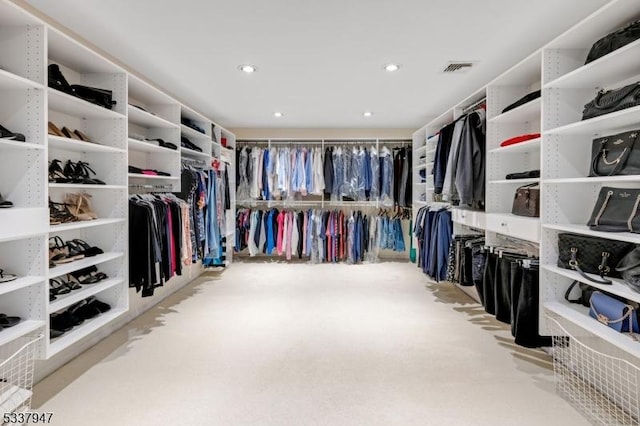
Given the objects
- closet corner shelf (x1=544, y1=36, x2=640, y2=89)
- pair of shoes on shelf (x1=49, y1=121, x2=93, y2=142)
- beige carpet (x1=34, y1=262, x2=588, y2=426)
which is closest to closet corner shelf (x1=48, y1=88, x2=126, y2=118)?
pair of shoes on shelf (x1=49, y1=121, x2=93, y2=142)

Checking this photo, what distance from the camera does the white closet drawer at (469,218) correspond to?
316 centimetres

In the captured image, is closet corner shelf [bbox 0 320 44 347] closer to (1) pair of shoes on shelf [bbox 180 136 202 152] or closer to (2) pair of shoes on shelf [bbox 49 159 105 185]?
(2) pair of shoes on shelf [bbox 49 159 105 185]

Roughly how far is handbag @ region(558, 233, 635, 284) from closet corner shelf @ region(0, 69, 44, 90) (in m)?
3.27

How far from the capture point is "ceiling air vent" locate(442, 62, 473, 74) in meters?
3.10

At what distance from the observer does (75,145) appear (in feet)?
7.80

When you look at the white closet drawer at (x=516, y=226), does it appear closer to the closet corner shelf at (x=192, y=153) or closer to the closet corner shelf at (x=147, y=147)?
the closet corner shelf at (x=147, y=147)

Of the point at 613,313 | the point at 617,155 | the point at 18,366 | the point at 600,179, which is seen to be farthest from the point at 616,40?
the point at 18,366

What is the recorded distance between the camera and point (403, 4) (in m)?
2.11

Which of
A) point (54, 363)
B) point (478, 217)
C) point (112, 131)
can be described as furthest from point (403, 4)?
point (54, 363)

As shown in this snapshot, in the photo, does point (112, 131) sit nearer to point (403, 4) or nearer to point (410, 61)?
point (403, 4)

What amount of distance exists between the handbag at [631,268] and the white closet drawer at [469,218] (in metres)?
1.27

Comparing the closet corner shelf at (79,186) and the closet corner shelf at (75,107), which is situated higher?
the closet corner shelf at (75,107)

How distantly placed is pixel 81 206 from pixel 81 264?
0.52 metres

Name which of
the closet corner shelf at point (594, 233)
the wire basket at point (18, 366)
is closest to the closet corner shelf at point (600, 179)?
the closet corner shelf at point (594, 233)
